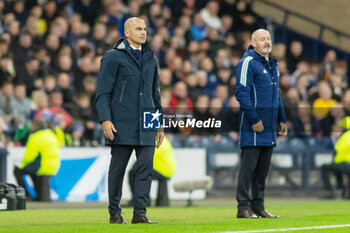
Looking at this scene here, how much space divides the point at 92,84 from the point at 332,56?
7.96 meters

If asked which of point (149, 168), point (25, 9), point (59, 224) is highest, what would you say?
point (25, 9)

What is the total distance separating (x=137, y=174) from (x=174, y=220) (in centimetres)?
135

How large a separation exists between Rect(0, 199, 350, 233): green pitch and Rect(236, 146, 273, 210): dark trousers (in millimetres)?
287

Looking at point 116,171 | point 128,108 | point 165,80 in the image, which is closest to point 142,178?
point 116,171

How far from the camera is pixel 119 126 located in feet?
31.8

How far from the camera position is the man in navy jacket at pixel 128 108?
9.66 m

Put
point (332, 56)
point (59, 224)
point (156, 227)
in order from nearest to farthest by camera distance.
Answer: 1. point (156, 227)
2. point (59, 224)
3. point (332, 56)

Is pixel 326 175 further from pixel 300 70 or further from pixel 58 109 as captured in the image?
pixel 300 70

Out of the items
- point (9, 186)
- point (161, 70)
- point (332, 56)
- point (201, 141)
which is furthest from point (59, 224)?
point (332, 56)

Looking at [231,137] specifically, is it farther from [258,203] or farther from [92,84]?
[258,203]

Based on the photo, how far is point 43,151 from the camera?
53.6ft

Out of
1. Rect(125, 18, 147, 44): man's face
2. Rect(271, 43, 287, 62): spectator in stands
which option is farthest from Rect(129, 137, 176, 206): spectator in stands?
Rect(271, 43, 287, 62): spectator in stands

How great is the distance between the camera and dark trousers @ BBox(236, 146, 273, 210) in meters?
10.7

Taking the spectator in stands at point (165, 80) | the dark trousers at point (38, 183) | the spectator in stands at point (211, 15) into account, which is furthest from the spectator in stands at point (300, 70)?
the dark trousers at point (38, 183)
